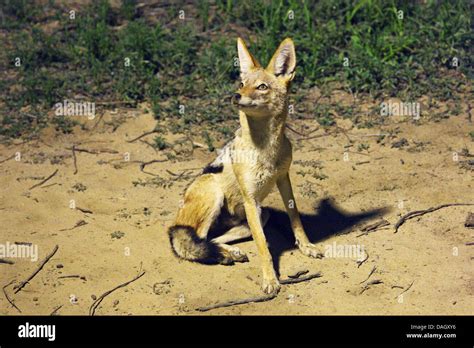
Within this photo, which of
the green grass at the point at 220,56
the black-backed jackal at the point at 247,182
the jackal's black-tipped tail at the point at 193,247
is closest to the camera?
the black-backed jackal at the point at 247,182

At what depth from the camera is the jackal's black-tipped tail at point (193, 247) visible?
23.9 feet

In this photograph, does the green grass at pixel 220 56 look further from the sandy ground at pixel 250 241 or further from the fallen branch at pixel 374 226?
the fallen branch at pixel 374 226

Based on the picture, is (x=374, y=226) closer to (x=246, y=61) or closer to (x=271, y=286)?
(x=271, y=286)

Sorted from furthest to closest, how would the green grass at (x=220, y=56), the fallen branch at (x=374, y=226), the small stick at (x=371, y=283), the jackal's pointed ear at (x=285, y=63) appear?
1. the green grass at (x=220, y=56)
2. the fallen branch at (x=374, y=226)
3. the jackal's pointed ear at (x=285, y=63)
4. the small stick at (x=371, y=283)

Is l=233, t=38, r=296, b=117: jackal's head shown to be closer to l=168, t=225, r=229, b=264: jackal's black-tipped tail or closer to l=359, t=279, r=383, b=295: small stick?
l=168, t=225, r=229, b=264: jackal's black-tipped tail

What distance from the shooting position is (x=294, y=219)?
761 centimetres

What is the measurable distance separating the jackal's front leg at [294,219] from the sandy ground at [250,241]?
4.5 inches

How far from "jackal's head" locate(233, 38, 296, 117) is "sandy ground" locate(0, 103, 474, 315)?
Result: 146 centimetres

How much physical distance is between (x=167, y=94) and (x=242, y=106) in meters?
4.09

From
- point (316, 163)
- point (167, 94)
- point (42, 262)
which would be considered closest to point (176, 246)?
point (42, 262)

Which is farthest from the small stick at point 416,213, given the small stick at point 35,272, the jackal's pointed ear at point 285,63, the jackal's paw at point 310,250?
the small stick at point 35,272

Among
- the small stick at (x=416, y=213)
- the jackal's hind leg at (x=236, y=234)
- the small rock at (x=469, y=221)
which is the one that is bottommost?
the jackal's hind leg at (x=236, y=234)

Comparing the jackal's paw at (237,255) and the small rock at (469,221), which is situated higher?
the small rock at (469,221)

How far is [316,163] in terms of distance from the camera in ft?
30.1
